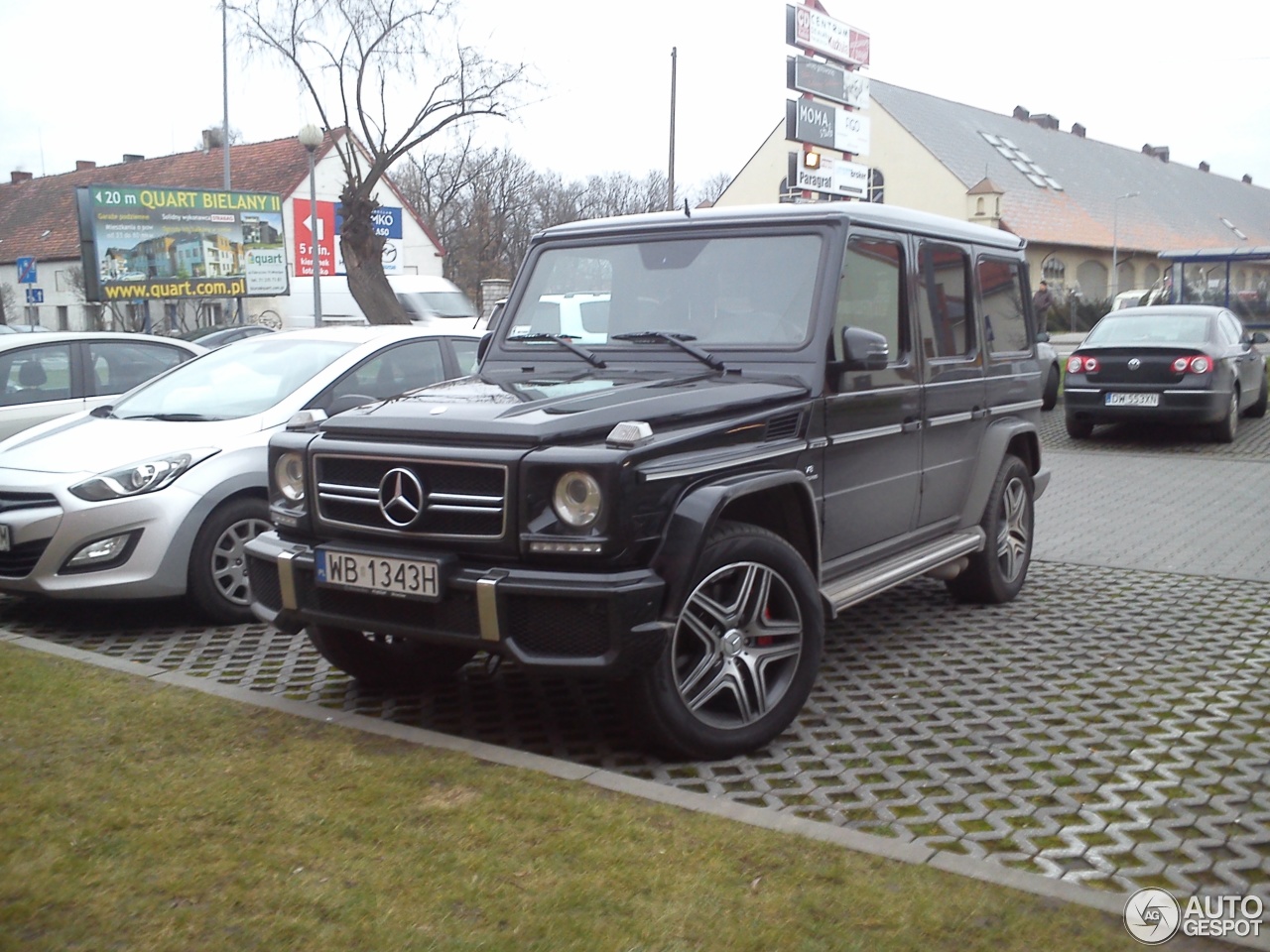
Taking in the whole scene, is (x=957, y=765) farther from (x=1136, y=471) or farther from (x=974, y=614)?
(x=1136, y=471)

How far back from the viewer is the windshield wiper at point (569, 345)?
563 cm

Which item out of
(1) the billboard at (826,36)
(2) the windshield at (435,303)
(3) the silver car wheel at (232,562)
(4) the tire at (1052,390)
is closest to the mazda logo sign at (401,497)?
(3) the silver car wheel at (232,562)

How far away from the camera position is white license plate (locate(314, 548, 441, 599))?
4492mm

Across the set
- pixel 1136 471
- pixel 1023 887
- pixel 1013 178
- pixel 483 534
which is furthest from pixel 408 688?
pixel 1013 178

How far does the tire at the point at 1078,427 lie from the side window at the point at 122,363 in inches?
422

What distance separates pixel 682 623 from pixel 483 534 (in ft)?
2.56

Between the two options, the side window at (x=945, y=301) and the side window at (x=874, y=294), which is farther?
the side window at (x=945, y=301)

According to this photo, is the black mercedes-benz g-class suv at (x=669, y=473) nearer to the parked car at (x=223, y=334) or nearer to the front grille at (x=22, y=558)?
the front grille at (x=22, y=558)

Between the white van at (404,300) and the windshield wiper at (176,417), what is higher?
the white van at (404,300)

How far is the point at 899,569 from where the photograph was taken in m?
5.95

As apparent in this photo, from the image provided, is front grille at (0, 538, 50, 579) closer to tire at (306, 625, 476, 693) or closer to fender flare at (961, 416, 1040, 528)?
tire at (306, 625, 476, 693)

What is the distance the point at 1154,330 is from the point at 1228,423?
4.58ft

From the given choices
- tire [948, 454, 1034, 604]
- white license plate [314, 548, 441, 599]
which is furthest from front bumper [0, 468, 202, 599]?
tire [948, 454, 1034, 604]

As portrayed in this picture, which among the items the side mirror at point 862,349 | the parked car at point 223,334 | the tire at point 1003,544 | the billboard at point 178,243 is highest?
the billboard at point 178,243
